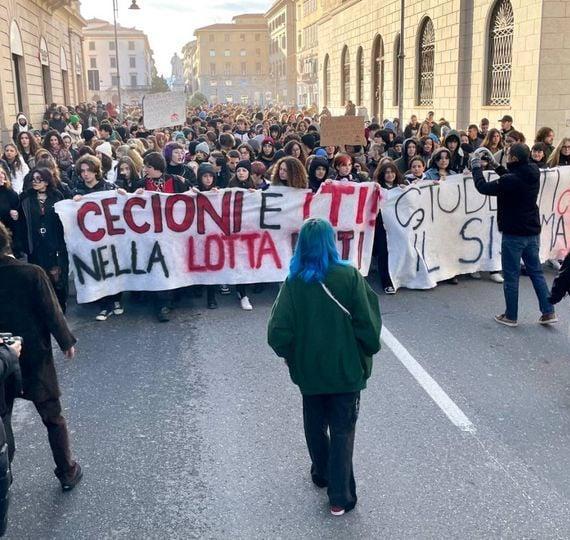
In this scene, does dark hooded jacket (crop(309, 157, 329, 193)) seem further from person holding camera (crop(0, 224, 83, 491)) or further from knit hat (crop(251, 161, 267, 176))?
person holding camera (crop(0, 224, 83, 491))

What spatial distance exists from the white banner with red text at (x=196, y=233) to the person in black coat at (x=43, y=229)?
0.20m

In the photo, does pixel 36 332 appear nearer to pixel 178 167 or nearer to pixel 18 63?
pixel 178 167

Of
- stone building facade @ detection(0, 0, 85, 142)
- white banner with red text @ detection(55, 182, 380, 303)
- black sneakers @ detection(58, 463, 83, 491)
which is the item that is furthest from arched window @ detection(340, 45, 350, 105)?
black sneakers @ detection(58, 463, 83, 491)

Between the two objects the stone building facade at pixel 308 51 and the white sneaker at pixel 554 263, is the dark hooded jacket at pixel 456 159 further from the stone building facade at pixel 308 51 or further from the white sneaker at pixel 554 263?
the stone building facade at pixel 308 51

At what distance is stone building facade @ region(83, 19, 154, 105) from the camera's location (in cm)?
12456

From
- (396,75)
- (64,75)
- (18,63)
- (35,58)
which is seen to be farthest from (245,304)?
(64,75)

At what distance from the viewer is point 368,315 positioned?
11.6 feet

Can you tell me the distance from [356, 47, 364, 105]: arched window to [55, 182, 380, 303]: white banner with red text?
28750 mm

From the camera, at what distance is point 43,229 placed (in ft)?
23.1

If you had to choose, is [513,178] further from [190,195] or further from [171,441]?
[171,441]

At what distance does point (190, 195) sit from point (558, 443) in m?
4.71

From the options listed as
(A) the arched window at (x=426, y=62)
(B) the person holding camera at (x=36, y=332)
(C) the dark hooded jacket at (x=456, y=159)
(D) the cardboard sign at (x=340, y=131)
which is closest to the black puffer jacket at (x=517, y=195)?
(C) the dark hooded jacket at (x=456, y=159)

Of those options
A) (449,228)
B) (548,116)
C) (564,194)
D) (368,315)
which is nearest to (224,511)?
(368,315)

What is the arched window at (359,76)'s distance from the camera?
3538 centimetres
